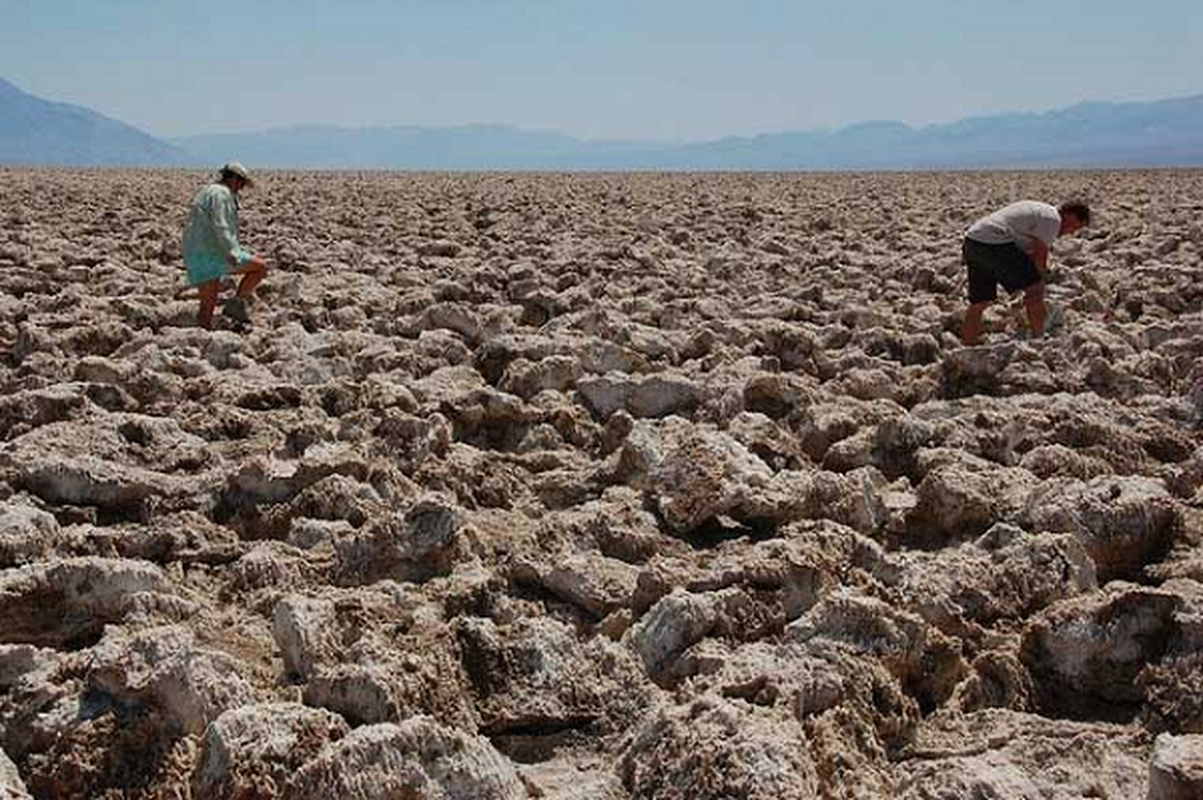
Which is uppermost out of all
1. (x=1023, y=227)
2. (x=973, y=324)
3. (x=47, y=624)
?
(x=1023, y=227)

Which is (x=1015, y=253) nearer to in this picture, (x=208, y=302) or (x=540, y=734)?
(x=208, y=302)

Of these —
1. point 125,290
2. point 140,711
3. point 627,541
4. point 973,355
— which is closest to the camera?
point 140,711

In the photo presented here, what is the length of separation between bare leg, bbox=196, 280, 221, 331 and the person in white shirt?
4313 mm

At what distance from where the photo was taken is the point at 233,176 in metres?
7.97

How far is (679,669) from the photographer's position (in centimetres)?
285

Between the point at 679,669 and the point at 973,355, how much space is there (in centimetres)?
360

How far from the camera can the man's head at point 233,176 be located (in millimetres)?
7941

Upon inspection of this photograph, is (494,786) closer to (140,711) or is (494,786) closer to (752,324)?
(140,711)

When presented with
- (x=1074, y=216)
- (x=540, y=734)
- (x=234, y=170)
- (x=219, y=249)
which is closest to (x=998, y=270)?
(x=1074, y=216)

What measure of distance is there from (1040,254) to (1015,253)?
17 centimetres

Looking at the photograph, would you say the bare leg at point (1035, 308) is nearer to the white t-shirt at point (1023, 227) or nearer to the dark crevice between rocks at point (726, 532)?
the white t-shirt at point (1023, 227)

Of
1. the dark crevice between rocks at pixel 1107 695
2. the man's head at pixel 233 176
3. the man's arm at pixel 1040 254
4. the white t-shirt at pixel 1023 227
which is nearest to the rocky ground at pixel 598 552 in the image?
the dark crevice between rocks at pixel 1107 695

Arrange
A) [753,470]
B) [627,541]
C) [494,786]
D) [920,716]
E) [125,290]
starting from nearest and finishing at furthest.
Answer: [494,786] < [920,716] < [627,541] < [753,470] < [125,290]

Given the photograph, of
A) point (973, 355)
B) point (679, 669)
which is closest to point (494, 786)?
point (679, 669)
